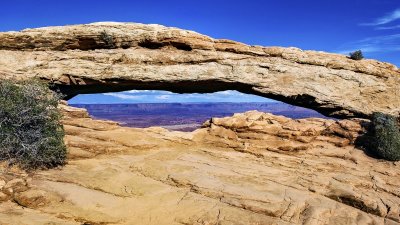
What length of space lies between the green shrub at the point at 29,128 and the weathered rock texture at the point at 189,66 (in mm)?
8341

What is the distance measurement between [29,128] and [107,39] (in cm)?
1319

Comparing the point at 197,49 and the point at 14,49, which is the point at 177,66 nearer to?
the point at 197,49

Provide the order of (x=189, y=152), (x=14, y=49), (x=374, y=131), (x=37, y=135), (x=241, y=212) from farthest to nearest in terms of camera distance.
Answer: (x=14, y=49) → (x=374, y=131) → (x=189, y=152) → (x=37, y=135) → (x=241, y=212)

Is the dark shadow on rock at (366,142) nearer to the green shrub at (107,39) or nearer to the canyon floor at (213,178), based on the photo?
the canyon floor at (213,178)

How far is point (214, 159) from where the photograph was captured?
85.2 ft

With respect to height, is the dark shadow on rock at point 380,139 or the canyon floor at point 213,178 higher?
the dark shadow on rock at point 380,139

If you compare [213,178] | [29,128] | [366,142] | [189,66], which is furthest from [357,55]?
[29,128]

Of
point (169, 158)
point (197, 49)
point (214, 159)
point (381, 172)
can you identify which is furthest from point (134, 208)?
point (197, 49)

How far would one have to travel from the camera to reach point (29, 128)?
77.6 feet

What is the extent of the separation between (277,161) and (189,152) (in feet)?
21.0

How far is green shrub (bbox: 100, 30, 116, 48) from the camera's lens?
34.0 meters

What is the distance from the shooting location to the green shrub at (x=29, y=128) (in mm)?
21078

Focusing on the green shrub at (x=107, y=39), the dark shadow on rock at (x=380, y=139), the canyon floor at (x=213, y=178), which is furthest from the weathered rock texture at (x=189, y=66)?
the canyon floor at (x=213, y=178)

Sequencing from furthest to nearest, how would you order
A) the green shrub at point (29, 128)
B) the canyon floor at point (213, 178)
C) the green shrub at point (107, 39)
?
the green shrub at point (107, 39) → the green shrub at point (29, 128) → the canyon floor at point (213, 178)
